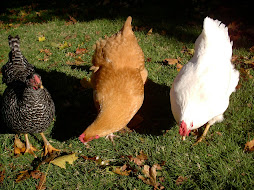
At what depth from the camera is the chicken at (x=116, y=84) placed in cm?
254

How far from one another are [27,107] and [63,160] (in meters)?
0.83

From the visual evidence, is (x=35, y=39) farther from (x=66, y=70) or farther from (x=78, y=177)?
(x=78, y=177)

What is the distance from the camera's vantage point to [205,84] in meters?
2.64

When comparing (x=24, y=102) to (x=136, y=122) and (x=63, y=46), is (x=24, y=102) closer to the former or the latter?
(x=136, y=122)

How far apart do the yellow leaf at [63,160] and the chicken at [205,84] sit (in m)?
1.47

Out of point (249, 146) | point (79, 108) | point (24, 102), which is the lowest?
point (79, 108)

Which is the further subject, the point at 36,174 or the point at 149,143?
the point at 149,143

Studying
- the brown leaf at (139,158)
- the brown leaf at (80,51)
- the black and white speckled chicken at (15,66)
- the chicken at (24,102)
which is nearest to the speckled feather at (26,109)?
the chicken at (24,102)

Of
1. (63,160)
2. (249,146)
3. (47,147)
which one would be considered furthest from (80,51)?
(249,146)

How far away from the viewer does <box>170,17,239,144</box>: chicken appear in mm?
2549

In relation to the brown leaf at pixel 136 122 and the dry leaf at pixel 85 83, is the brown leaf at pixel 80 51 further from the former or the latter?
the brown leaf at pixel 136 122

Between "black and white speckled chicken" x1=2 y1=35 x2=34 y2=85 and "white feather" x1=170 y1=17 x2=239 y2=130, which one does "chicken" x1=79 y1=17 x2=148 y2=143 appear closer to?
"white feather" x1=170 y1=17 x2=239 y2=130

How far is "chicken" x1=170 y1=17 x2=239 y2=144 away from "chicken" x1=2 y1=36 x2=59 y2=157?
1704 millimetres

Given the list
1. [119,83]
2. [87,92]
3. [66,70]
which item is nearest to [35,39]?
[66,70]
